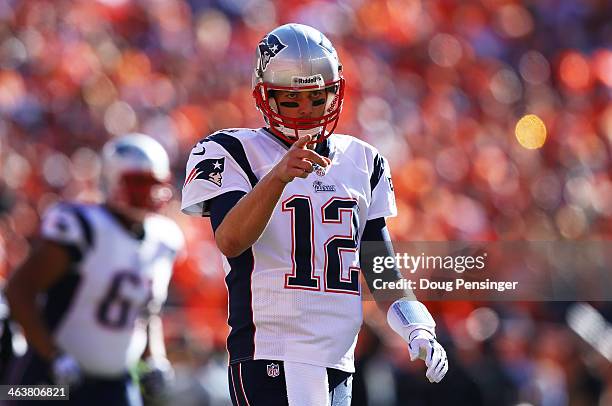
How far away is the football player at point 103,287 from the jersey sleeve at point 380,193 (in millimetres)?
2129

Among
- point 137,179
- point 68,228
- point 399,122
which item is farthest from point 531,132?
point 68,228

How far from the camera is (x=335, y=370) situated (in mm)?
3082

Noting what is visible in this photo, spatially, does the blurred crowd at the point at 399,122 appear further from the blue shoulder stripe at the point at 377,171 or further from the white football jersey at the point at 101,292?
the blue shoulder stripe at the point at 377,171

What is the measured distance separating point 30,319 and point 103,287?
472 mm

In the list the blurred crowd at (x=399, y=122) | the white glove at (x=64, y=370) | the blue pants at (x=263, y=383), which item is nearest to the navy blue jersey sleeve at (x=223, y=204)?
the blue pants at (x=263, y=383)

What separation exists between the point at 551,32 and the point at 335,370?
32.1ft

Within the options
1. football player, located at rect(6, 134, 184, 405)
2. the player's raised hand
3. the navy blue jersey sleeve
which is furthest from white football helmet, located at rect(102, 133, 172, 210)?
the player's raised hand

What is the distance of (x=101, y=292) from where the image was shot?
5.33 m

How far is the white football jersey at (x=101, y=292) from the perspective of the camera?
17.2 ft

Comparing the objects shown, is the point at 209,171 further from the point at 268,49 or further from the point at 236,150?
the point at 268,49

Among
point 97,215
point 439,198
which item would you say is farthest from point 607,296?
point 97,215

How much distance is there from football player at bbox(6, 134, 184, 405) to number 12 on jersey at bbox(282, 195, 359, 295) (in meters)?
2.17

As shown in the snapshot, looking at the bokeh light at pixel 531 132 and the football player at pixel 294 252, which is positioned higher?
the bokeh light at pixel 531 132

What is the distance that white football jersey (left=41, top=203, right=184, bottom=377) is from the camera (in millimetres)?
5250
